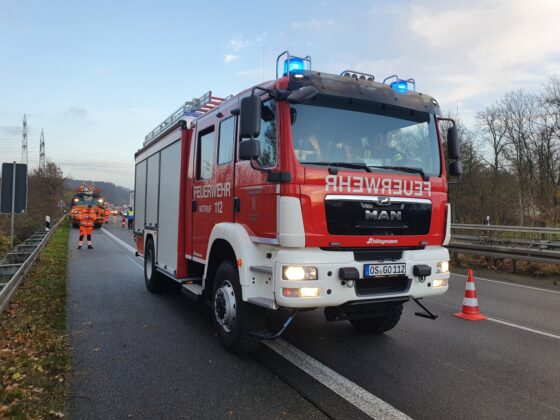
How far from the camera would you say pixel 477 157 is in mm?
31953

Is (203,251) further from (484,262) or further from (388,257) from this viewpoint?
(484,262)

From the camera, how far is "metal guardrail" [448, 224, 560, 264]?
10.9m

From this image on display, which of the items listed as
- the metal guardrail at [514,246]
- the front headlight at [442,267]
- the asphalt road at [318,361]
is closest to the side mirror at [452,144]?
the front headlight at [442,267]

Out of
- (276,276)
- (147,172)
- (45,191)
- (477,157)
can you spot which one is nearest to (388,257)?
(276,276)

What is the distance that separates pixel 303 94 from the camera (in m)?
4.12

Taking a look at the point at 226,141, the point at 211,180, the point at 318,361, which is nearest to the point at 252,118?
the point at 226,141

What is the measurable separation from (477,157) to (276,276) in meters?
31.7

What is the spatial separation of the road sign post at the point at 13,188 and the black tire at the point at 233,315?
27.1 feet

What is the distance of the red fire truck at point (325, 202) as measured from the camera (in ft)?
13.3

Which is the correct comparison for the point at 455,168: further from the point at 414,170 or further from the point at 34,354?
the point at 34,354

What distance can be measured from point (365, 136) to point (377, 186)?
57 cm

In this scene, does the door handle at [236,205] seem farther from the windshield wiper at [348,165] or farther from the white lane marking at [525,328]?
the white lane marking at [525,328]

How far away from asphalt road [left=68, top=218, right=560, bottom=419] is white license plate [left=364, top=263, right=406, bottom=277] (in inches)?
37.3

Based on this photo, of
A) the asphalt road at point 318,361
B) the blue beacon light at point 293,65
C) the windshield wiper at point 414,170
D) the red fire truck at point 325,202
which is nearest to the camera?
the asphalt road at point 318,361
